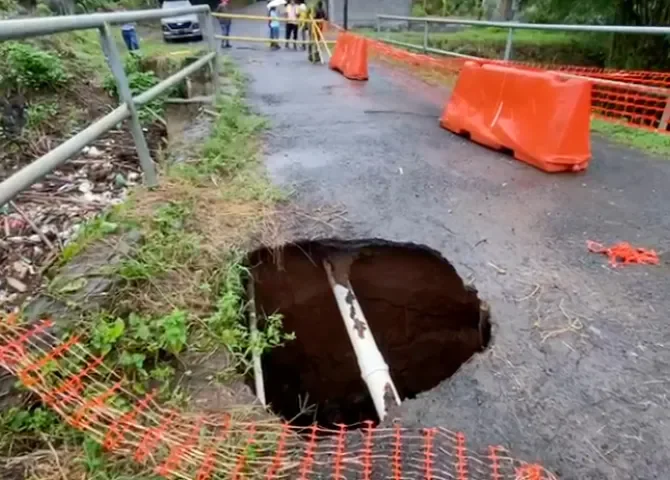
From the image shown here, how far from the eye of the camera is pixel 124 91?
127 inches

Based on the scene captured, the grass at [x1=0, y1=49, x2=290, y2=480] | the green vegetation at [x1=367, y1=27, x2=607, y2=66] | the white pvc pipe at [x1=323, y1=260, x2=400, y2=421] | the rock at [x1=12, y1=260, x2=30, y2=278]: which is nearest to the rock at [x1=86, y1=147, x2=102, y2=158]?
the grass at [x1=0, y1=49, x2=290, y2=480]

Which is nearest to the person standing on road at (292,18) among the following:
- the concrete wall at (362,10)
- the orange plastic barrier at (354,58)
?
the orange plastic barrier at (354,58)

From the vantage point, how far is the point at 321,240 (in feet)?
11.0

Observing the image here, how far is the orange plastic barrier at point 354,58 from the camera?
378 inches

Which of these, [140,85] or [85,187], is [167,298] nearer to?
[85,187]

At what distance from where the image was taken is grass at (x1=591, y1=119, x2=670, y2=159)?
5.21m

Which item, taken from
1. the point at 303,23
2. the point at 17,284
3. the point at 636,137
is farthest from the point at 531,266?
the point at 303,23

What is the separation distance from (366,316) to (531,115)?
2.28m

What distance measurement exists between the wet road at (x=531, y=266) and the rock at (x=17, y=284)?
1858 millimetres

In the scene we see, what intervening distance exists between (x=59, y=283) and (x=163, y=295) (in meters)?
0.46

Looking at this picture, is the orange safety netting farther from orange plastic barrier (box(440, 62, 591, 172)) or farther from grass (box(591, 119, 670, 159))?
grass (box(591, 119, 670, 159))

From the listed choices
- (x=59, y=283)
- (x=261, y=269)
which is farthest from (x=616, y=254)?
(x=59, y=283)

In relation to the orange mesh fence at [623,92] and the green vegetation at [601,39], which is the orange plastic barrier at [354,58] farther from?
the green vegetation at [601,39]

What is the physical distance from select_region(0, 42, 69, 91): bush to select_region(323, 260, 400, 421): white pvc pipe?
18.5 ft
